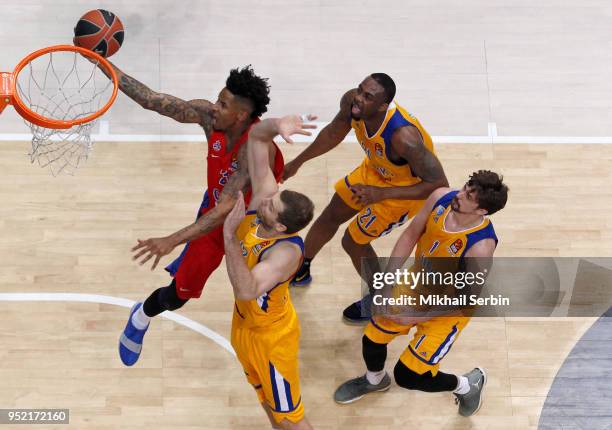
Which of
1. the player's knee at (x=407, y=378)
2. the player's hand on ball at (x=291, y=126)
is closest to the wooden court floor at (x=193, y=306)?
the player's knee at (x=407, y=378)

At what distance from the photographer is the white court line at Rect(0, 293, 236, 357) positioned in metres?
5.92

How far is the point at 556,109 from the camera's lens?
721 centimetres

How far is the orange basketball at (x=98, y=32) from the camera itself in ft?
17.4

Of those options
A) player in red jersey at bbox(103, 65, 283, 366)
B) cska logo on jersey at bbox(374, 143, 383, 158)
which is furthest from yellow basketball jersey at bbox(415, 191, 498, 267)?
player in red jersey at bbox(103, 65, 283, 366)

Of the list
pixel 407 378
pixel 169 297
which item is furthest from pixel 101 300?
pixel 407 378

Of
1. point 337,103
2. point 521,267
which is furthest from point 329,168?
point 521,267

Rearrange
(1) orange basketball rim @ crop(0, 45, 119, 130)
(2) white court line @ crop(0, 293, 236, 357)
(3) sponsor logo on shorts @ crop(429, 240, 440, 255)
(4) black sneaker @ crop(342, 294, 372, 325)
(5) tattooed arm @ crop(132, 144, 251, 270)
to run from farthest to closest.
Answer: (4) black sneaker @ crop(342, 294, 372, 325) → (2) white court line @ crop(0, 293, 236, 357) → (3) sponsor logo on shorts @ crop(429, 240, 440, 255) → (5) tattooed arm @ crop(132, 144, 251, 270) → (1) orange basketball rim @ crop(0, 45, 119, 130)

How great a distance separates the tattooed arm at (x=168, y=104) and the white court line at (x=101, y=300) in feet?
4.83

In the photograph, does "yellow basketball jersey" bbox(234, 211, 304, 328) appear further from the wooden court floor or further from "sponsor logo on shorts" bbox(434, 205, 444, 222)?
the wooden court floor

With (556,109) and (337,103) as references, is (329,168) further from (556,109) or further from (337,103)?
(556,109)

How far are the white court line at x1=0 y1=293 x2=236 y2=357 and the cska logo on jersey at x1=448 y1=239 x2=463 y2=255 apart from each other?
1.88 metres

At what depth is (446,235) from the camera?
16.1ft

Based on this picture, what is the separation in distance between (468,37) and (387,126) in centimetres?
273

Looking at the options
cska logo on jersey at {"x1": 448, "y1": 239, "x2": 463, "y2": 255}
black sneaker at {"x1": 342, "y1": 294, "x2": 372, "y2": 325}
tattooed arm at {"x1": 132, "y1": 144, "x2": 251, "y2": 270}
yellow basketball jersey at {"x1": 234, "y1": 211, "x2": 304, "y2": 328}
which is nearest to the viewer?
yellow basketball jersey at {"x1": 234, "y1": 211, "x2": 304, "y2": 328}
